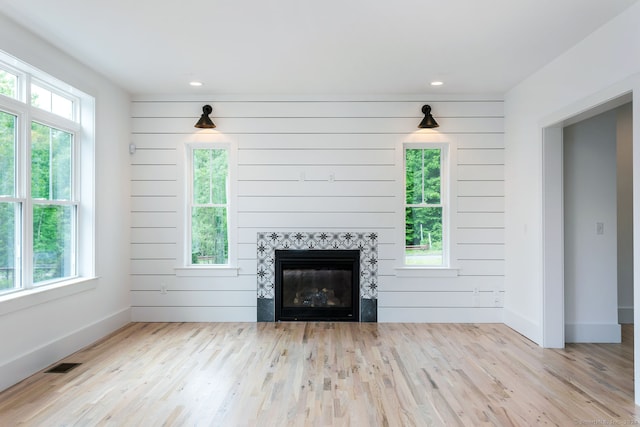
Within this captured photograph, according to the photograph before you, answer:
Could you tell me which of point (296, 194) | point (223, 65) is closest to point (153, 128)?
point (223, 65)

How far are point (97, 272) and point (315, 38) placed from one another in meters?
3.29

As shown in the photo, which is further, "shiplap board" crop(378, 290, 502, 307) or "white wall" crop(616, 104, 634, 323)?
"shiplap board" crop(378, 290, 502, 307)

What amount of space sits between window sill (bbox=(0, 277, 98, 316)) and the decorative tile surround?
6.14ft

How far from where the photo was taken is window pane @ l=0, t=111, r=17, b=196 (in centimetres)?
330

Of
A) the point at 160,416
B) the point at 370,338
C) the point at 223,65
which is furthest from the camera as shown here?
the point at 370,338

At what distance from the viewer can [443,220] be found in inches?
211

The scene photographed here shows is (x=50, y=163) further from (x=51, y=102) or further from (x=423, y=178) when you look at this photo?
(x=423, y=178)

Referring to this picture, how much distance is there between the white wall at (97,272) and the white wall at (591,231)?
499 cm

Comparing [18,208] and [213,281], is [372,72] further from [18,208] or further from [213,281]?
[18,208]

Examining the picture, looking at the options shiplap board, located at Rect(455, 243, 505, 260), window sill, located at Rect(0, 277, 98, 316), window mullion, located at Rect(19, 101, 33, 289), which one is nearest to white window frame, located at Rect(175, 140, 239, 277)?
window sill, located at Rect(0, 277, 98, 316)

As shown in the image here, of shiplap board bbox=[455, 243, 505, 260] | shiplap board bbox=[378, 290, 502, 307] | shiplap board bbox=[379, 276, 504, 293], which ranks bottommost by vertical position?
shiplap board bbox=[378, 290, 502, 307]

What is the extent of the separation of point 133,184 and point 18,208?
6.02 ft

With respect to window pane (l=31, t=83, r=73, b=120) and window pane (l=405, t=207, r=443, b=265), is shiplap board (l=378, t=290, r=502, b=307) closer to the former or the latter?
window pane (l=405, t=207, r=443, b=265)

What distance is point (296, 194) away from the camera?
5.28 metres
